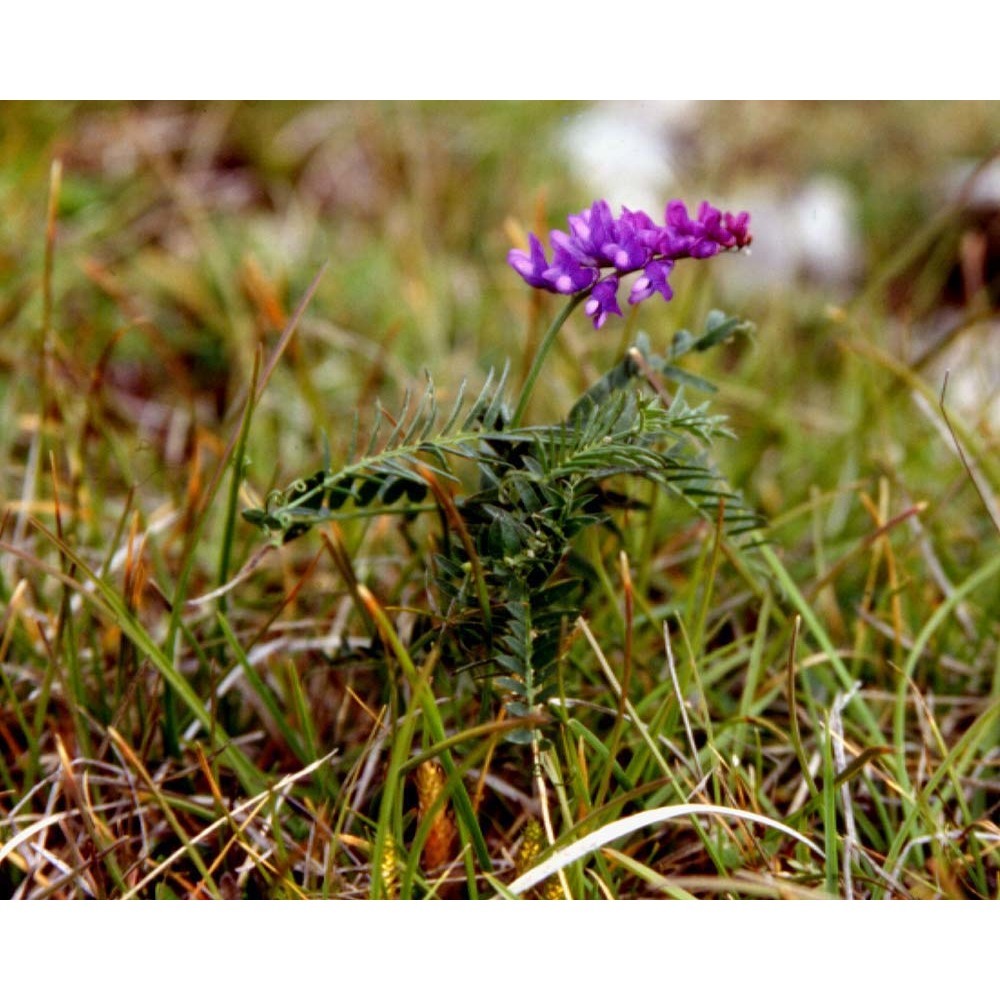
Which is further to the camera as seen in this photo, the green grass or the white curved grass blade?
the green grass

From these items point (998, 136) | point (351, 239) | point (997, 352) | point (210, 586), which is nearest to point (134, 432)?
point (210, 586)

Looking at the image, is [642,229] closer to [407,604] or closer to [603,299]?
[603,299]

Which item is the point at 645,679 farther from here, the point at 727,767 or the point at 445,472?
the point at 445,472

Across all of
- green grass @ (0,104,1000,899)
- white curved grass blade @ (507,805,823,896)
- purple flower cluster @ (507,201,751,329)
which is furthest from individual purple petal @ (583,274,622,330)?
white curved grass blade @ (507,805,823,896)

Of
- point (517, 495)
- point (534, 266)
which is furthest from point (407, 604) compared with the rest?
point (534, 266)

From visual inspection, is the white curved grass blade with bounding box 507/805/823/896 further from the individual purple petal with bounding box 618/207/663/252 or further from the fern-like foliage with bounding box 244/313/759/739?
the individual purple petal with bounding box 618/207/663/252
